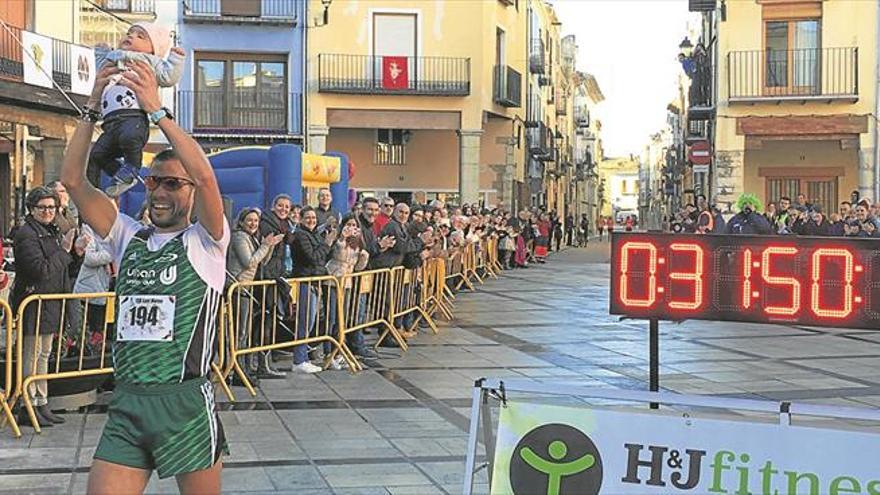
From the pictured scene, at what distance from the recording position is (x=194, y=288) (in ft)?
13.1

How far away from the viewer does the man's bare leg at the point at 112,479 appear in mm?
3805

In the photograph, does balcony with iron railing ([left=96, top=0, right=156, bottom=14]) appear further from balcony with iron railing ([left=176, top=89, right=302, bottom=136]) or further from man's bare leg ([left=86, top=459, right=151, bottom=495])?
man's bare leg ([left=86, top=459, right=151, bottom=495])

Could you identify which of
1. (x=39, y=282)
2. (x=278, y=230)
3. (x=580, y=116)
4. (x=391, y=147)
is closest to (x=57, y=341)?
(x=39, y=282)

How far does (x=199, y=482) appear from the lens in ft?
13.1

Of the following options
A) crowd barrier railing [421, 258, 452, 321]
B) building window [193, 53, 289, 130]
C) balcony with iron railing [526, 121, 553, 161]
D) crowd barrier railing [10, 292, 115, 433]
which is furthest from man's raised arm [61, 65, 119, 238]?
balcony with iron railing [526, 121, 553, 161]

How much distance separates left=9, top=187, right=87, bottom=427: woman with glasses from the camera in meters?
8.18

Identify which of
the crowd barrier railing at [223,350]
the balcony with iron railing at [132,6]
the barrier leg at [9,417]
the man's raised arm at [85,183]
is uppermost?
the balcony with iron railing at [132,6]

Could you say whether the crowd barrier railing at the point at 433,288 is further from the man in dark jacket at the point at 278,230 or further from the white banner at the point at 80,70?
the white banner at the point at 80,70

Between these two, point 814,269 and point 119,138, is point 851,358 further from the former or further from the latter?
point 119,138

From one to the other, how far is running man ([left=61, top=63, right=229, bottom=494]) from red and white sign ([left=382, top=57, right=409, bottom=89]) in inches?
1141

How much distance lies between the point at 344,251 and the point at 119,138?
24.2 ft

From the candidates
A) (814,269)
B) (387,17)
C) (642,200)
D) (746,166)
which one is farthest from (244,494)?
(642,200)

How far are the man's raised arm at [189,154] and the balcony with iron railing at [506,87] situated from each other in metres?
31.4

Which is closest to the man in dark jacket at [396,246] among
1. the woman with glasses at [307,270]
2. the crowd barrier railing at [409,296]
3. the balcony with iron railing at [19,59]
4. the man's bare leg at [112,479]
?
the crowd barrier railing at [409,296]
